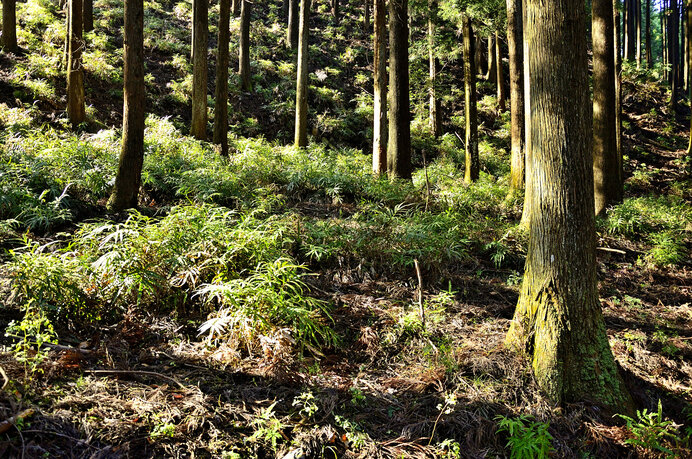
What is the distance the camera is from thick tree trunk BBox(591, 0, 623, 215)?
31.0 ft

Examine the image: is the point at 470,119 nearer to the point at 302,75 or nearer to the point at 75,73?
the point at 302,75

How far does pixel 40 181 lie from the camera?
682 centimetres

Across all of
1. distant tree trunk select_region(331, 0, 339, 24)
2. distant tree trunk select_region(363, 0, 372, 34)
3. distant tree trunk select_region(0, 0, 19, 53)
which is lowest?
distant tree trunk select_region(0, 0, 19, 53)

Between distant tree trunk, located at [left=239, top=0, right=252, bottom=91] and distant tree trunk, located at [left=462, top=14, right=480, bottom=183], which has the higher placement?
distant tree trunk, located at [left=239, top=0, right=252, bottom=91]

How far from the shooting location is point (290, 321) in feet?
12.7

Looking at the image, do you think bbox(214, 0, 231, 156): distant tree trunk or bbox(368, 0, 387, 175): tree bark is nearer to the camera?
bbox(214, 0, 231, 156): distant tree trunk

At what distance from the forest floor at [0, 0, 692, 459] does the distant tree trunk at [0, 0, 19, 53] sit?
25.8ft

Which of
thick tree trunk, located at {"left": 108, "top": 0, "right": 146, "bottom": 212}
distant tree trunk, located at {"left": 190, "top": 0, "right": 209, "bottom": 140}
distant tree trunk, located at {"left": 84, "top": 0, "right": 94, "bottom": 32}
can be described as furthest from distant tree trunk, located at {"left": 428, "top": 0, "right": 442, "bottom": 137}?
distant tree trunk, located at {"left": 84, "top": 0, "right": 94, "bottom": 32}

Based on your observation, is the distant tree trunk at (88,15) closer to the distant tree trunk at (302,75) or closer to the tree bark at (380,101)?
the distant tree trunk at (302,75)

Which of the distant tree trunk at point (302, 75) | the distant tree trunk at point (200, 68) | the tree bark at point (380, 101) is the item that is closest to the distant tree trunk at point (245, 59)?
the distant tree trunk at point (302, 75)

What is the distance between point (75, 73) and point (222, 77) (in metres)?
3.88

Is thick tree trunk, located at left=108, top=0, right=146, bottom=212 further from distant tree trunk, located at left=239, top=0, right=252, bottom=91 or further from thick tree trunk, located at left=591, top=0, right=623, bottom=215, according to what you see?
distant tree trunk, located at left=239, top=0, right=252, bottom=91

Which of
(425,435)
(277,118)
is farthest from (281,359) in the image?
(277,118)

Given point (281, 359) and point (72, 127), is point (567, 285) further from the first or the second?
point (72, 127)
